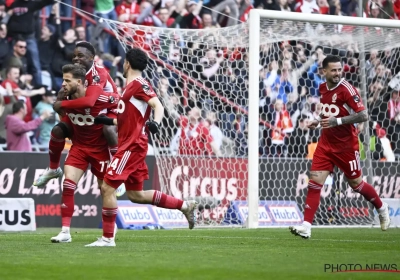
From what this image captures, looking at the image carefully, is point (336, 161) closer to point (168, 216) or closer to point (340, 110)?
point (340, 110)

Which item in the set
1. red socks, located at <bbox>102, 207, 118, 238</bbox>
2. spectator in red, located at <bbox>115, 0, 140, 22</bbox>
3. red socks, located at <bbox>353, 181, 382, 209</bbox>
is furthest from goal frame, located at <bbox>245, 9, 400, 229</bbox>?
red socks, located at <bbox>102, 207, 118, 238</bbox>

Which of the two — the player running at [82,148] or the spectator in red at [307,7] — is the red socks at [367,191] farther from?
the spectator in red at [307,7]

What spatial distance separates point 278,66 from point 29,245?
8837mm

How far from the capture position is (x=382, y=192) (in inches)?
783

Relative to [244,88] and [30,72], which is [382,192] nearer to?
[244,88]

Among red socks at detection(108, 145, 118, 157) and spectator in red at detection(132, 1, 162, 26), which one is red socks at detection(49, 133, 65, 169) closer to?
red socks at detection(108, 145, 118, 157)

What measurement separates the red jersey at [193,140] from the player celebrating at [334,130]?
15.1 ft

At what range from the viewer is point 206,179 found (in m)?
18.0

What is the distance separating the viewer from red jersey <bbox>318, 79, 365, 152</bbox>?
13281 mm

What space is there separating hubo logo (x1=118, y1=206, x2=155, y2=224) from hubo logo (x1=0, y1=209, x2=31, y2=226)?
2287 mm

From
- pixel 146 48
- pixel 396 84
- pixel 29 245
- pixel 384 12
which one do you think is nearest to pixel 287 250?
pixel 29 245

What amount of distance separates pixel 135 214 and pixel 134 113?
642 centimetres

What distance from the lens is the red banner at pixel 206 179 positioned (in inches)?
703

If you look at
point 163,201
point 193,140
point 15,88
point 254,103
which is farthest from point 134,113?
point 15,88
